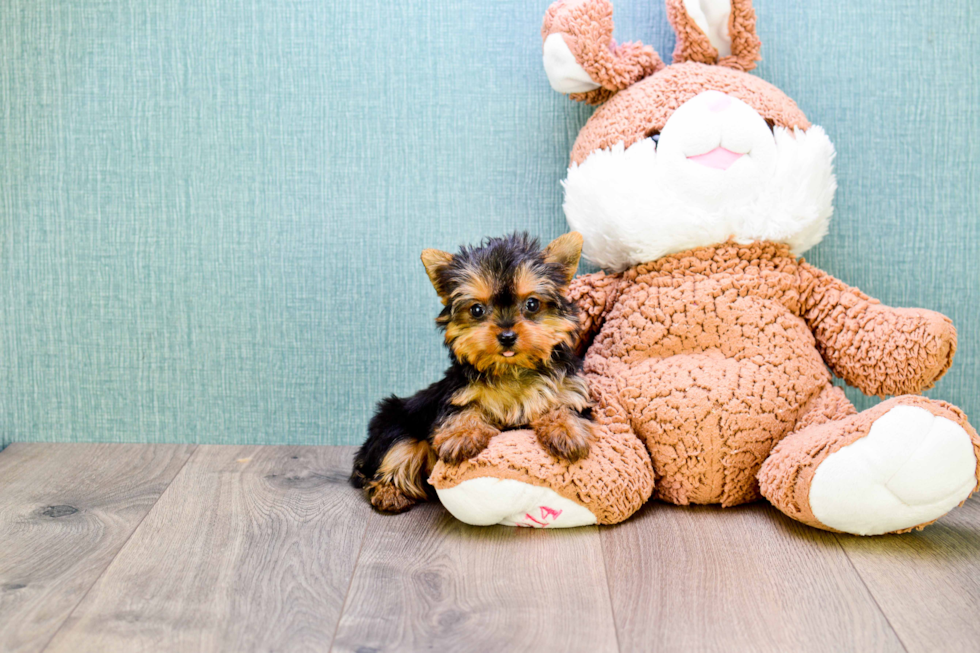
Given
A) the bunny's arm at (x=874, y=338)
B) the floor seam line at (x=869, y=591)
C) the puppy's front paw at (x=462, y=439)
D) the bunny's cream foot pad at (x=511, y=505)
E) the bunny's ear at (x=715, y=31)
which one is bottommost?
the floor seam line at (x=869, y=591)

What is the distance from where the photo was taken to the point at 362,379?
6.75 feet

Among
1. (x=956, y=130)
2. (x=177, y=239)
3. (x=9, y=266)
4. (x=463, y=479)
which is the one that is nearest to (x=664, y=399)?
(x=463, y=479)

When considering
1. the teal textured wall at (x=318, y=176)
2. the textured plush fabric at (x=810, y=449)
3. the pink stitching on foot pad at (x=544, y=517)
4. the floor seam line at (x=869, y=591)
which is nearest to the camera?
the floor seam line at (x=869, y=591)

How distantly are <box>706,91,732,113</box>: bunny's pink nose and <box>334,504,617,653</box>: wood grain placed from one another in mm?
910

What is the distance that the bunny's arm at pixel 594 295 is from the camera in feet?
5.85

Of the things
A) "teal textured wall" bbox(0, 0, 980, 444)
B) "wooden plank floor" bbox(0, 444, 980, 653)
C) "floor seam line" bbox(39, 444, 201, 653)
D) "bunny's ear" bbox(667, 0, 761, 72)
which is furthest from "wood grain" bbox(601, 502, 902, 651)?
"bunny's ear" bbox(667, 0, 761, 72)

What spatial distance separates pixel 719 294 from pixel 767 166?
28 cm

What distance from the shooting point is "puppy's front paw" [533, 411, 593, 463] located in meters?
1.50

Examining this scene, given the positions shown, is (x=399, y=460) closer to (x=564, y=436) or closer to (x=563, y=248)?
(x=564, y=436)

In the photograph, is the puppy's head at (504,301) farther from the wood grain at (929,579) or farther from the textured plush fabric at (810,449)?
the wood grain at (929,579)

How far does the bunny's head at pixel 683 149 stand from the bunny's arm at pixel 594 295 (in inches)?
1.5

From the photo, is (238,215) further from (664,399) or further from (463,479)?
(664,399)

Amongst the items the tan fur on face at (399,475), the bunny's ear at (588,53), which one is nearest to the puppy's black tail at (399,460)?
the tan fur on face at (399,475)

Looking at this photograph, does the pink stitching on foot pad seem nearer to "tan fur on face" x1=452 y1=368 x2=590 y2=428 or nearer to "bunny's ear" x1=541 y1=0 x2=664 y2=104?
"tan fur on face" x1=452 y1=368 x2=590 y2=428
